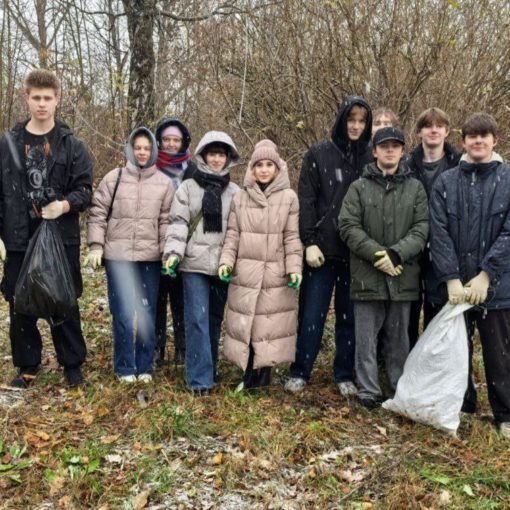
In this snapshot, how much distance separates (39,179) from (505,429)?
3736mm

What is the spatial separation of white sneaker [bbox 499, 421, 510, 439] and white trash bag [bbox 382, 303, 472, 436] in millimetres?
329

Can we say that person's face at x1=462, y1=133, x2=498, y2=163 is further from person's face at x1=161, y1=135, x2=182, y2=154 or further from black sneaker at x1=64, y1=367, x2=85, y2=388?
black sneaker at x1=64, y1=367, x2=85, y2=388

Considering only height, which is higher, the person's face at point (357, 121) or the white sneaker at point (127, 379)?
the person's face at point (357, 121)

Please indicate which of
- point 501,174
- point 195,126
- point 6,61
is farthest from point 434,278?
point 6,61

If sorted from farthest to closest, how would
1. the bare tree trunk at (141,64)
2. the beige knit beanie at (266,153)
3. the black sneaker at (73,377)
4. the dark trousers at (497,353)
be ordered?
the bare tree trunk at (141,64) → the black sneaker at (73,377) → the beige knit beanie at (266,153) → the dark trousers at (497,353)

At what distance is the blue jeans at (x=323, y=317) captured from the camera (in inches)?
180

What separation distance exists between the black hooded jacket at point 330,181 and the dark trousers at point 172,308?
1.23 meters

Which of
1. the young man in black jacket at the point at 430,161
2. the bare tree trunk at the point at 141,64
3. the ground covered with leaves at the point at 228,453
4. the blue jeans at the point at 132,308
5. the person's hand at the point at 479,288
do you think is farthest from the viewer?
the bare tree trunk at the point at 141,64

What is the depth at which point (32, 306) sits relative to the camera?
13.6 ft

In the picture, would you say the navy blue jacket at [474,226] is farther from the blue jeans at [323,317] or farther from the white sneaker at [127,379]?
the white sneaker at [127,379]

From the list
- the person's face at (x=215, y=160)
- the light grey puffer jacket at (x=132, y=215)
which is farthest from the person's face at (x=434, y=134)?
the light grey puffer jacket at (x=132, y=215)

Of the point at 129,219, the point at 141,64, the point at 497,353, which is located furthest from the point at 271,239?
the point at 141,64

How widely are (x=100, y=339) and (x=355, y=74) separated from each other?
4.21 metres

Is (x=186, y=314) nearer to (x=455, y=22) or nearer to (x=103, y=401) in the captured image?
(x=103, y=401)
